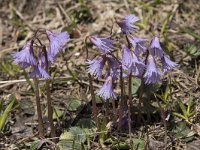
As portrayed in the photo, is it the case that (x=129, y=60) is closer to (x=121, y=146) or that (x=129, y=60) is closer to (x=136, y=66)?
(x=136, y=66)

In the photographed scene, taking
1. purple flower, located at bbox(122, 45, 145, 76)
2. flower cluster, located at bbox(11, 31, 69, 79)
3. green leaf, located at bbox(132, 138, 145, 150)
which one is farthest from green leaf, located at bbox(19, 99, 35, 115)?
purple flower, located at bbox(122, 45, 145, 76)

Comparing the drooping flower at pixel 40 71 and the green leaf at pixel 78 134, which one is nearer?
the drooping flower at pixel 40 71

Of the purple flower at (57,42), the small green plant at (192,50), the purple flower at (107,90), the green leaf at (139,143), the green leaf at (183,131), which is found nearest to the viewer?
the purple flower at (57,42)

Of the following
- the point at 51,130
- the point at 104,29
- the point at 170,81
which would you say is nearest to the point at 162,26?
the point at 104,29

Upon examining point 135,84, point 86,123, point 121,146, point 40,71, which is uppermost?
point 40,71

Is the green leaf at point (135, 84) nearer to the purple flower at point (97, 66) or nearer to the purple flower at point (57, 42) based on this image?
the purple flower at point (97, 66)

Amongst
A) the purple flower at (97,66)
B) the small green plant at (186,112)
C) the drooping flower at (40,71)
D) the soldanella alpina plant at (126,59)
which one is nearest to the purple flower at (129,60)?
the soldanella alpina plant at (126,59)

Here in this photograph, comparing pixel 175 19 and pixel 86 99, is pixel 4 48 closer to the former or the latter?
pixel 86 99

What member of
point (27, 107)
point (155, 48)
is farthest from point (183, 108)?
point (27, 107)
